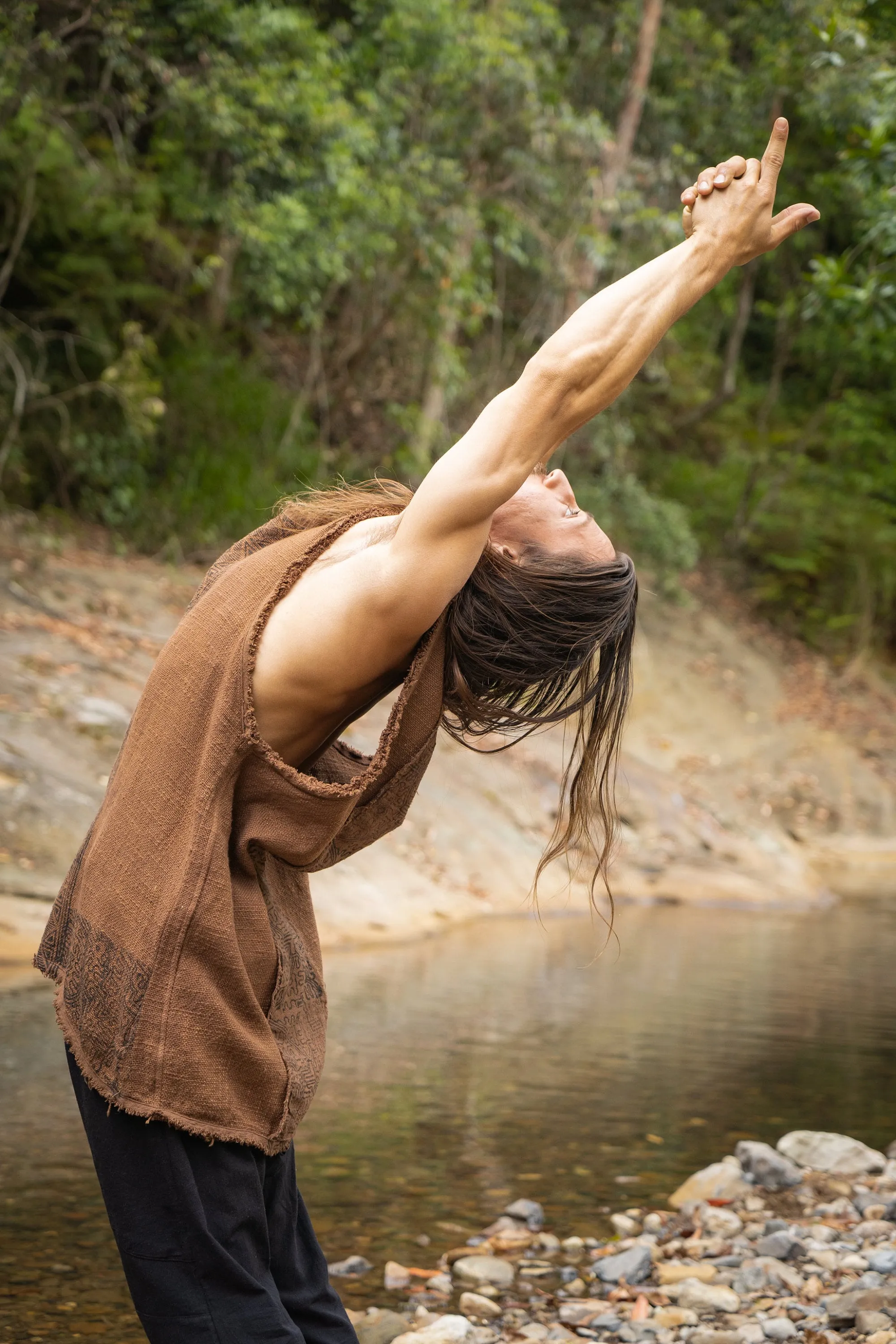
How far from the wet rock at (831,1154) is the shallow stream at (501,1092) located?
27 cm

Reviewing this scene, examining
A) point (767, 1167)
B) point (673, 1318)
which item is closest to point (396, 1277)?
point (673, 1318)

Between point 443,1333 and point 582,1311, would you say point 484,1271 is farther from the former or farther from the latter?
point 443,1333

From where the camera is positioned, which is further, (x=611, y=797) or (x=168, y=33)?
(x=168, y=33)

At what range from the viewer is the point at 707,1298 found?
379 centimetres

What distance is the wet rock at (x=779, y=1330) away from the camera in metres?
3.49

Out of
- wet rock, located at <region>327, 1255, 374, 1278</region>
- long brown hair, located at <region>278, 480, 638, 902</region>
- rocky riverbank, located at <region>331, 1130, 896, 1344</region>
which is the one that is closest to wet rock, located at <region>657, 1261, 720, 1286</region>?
rocky riverbank, located at <region>331, 1130, 896, 1344</region>

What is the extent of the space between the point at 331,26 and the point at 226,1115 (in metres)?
11.5

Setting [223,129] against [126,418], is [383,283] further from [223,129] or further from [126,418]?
[223,129]

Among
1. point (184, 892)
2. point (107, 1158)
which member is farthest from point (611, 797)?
point (107, 1158)

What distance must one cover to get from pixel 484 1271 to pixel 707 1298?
0.64 meters

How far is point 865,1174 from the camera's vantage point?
4926 mm

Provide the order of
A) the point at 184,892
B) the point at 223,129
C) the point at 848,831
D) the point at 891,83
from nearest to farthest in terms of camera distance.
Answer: the point at 184,892
the point at 891,83
the point at 223,129
the point at 848,831

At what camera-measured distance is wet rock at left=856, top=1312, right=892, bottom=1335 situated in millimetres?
3340

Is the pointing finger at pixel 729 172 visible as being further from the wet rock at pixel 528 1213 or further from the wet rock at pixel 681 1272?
the wet rock at pixel 528 1213
